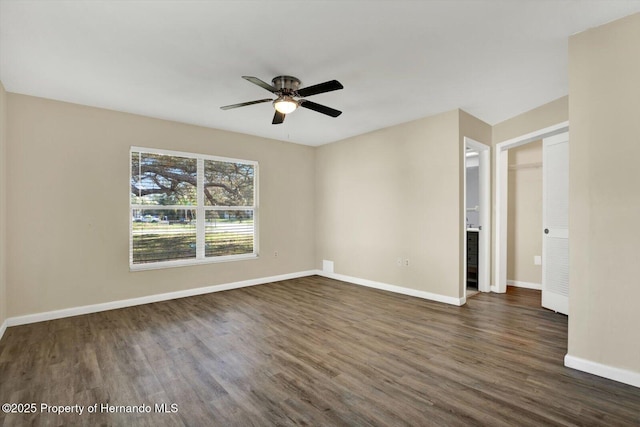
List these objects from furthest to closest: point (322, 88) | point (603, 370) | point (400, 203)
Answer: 1. point (400, 203)
2. point (322, 88)
3. point (603, 370)

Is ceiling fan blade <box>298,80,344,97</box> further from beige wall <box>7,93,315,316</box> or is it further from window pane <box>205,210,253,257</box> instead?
window pane <box>205,210,253,257</box>

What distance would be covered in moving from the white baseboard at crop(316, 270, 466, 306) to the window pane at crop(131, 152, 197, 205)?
2.87 metres

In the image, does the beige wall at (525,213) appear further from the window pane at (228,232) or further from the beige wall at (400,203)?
the window pane at (228,232)

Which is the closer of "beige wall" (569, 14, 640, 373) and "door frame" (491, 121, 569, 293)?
"beige wall" (569, 14, 640, 373)

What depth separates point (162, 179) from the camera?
437cm

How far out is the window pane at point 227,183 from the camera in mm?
4832

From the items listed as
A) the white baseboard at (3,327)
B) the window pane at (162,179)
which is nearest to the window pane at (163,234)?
the window pane at (162,179)

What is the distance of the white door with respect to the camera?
357 centimetres

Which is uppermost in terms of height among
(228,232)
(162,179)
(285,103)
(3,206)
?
(285,103)

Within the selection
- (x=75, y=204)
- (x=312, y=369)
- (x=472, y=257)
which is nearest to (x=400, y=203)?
(x=472, y=257)

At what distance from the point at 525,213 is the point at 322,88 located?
13.7 ft

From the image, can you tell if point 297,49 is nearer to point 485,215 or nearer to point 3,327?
point 485,215

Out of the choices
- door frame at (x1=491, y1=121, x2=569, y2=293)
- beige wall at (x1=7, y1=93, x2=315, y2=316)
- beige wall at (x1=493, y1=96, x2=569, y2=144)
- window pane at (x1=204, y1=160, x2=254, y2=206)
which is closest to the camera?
beige wall at (x1=7, y1=93, x2=315, y2=316)

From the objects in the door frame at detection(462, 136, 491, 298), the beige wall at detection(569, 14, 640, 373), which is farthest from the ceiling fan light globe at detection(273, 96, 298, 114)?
the door frame at detection(462, 136, 491, 298)
